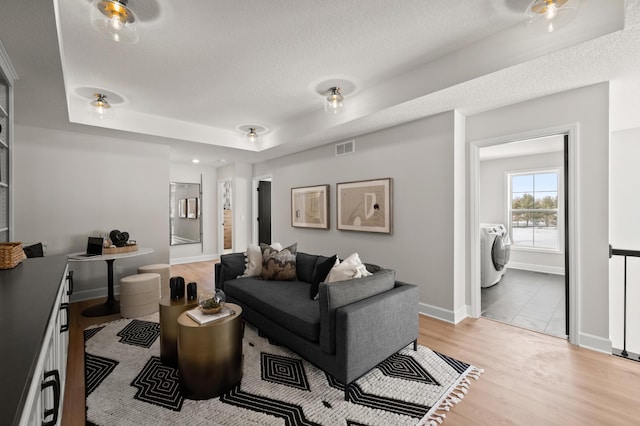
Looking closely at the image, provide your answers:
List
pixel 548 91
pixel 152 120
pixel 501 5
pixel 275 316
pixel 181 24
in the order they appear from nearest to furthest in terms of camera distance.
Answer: pixel 501 5 < pixel 181 24 < pixel 275 316 < pixel 548 91 < pixel 152 120

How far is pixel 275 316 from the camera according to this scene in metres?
2.52

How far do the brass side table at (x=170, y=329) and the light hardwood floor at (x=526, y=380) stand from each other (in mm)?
553

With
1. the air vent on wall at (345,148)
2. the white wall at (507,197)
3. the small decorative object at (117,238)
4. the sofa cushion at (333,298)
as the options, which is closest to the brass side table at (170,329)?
the sofa cushion at (333,298)

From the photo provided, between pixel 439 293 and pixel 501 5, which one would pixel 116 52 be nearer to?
pixel 501 5

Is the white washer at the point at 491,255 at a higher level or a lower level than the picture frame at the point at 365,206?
lower

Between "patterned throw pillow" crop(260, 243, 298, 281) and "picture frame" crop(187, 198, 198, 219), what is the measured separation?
14.1 feet

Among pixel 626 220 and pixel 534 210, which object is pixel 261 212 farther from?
pixel 626 220

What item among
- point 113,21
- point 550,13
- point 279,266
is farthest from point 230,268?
point 550,13

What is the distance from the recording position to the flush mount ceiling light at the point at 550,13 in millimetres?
1778

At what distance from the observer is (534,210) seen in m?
6.02

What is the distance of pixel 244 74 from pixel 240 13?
0.92 metres

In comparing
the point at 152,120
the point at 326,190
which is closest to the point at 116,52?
the point at 152,120

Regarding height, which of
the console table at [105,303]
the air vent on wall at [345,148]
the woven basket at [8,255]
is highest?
the air vent on wall at [345,148]

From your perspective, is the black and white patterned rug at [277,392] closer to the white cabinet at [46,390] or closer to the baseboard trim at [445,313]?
the white cabinet at [46,390]
